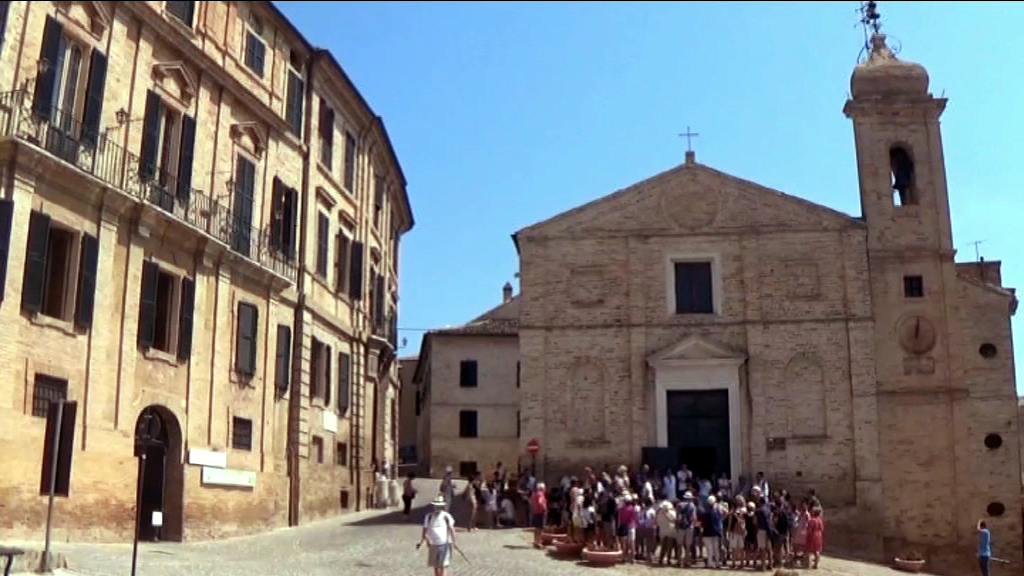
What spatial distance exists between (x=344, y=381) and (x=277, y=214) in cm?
674

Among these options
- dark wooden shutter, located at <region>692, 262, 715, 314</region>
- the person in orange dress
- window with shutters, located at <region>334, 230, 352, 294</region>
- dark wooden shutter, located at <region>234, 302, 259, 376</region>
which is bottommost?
the person in orange dress

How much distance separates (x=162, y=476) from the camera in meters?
23.2

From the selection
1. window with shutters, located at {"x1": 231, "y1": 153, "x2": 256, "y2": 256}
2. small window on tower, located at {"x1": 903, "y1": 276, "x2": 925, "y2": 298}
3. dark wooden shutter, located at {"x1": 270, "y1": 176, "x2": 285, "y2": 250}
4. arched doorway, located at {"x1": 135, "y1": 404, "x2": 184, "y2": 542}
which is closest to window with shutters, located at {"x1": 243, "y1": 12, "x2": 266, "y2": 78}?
window with shutters, located at {"x1": 231, "y1": 153, "x2": 256, "y2": 256}

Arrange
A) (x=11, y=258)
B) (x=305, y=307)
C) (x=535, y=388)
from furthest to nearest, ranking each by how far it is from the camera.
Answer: (x=535, y=388)
(x=305, y=307)
(x=11, y=258)

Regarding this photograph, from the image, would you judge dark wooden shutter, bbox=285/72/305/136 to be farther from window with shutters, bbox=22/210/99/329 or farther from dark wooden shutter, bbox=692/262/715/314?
dark wooden shutter, bbox=692/262/715/314

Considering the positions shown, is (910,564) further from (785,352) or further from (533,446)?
(533,446)

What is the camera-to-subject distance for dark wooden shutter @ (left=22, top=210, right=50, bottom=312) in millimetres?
19047

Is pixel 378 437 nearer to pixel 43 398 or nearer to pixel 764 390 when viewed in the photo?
pixel 764 390

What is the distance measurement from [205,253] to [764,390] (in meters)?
15.8

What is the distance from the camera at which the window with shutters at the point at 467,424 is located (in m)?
49.5

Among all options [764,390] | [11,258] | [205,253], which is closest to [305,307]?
[205,253]

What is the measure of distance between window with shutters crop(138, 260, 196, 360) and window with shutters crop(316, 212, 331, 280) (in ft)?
22.8

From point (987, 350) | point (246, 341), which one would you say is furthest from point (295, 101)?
point (987, 350)

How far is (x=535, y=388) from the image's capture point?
103ft
